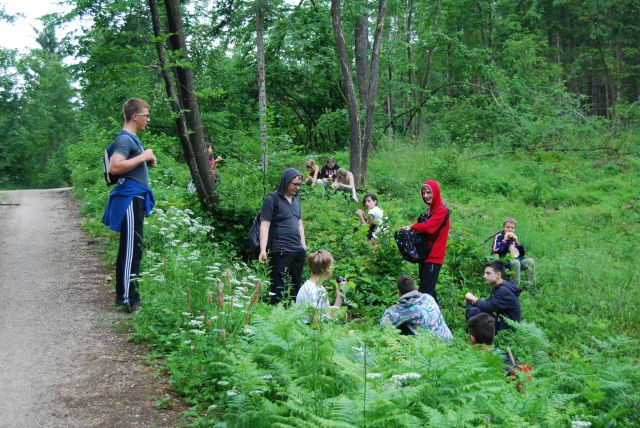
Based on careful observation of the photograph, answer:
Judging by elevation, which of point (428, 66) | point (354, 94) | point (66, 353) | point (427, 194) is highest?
point (428, 66)

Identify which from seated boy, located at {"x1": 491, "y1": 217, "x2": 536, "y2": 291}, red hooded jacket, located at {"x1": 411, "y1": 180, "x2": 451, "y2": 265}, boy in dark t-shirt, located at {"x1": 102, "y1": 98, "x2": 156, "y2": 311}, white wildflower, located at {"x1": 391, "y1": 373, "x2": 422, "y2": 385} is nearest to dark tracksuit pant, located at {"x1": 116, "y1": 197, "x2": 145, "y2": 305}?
boy in dark t-shirt, located at {"x1": 102, "y1": 98, "x2": 156, "y2": 311}

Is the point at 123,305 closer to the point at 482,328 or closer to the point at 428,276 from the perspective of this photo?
the point at 482,328

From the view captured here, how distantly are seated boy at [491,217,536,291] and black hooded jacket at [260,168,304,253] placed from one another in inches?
172

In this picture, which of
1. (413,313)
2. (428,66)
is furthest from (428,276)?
(428,66)

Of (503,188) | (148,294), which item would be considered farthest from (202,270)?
(503,188)

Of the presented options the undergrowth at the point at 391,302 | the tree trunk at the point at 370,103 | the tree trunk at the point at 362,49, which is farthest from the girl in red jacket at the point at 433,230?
the tree trunk at the point at 362,49

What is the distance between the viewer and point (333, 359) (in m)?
3.66

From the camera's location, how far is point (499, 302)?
7.43m

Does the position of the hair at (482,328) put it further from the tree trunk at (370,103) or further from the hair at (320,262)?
the tree trunk at (370,103)

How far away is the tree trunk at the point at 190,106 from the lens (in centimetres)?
878

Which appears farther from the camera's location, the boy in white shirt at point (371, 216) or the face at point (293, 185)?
the boy in white shirt at point (371, 216)

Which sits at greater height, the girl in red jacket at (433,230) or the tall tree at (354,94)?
the tall tree at (354,94)

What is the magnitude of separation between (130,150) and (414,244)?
12.5 feet

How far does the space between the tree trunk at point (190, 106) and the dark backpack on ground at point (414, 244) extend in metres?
3.25
